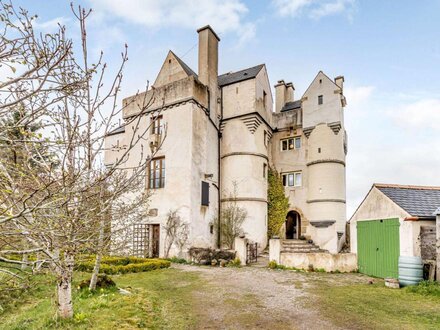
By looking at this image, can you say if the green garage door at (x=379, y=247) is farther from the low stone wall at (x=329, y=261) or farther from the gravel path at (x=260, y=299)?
the gravel path at (x=260, y=299)

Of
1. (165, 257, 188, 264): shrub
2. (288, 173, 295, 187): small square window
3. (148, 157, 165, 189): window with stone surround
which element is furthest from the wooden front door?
(288, 173, 295, 187): small square window

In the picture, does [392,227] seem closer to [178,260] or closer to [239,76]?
[178,260]

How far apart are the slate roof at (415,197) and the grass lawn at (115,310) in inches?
330

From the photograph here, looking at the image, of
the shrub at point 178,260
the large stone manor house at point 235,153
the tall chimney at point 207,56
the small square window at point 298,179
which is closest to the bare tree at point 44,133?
the shrub at point 178,260

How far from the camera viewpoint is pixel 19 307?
8.48 metres

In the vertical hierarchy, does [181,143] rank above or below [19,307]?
A: above

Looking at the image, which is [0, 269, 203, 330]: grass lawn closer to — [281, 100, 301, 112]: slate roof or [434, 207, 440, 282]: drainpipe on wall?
[434, 207, 440, 282]: drainpipe on wall

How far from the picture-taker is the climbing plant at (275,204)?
2198 centimetres

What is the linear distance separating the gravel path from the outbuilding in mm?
1111

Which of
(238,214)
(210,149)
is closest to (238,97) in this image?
(210,149)

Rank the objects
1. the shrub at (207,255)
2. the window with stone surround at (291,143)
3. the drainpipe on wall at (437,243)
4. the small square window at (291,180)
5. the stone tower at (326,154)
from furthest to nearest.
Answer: the window with stone surround at (291,143) < the small square window at (291,180) < the stone tower at (326,154) < the shrub at (207,255) < the drainpipe on wall at (437,243)

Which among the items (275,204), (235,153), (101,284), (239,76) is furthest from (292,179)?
(101,284)

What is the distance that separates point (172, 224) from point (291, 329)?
12.5 meters

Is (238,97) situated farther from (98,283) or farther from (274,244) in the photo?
(98,283)
